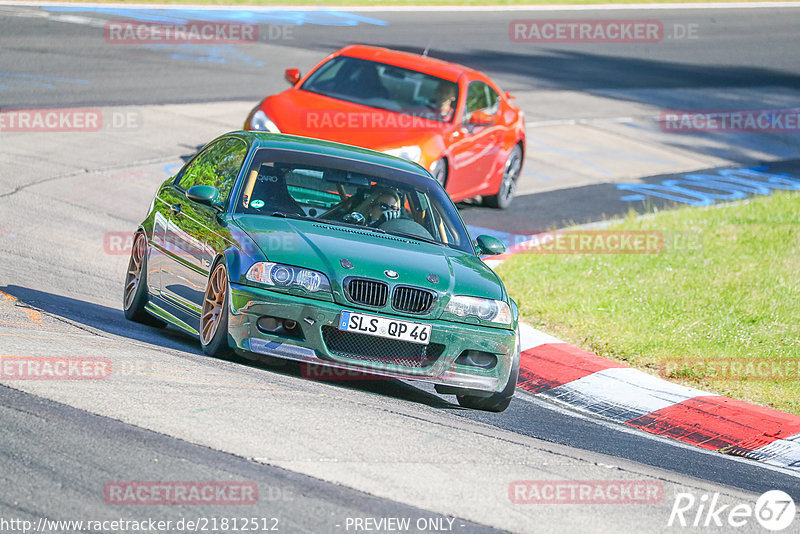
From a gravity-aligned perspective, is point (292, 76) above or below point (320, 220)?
below

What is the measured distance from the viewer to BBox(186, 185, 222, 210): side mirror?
27.3ft

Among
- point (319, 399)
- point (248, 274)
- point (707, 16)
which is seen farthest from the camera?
point (707, 16)

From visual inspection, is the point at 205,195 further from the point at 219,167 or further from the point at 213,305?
the point at 213,305

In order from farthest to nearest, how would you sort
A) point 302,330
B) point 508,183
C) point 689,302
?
point 508,183 → point 689,302 → point 302,330

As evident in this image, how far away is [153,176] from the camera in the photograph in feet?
48.5

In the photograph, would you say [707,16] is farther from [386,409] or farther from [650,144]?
[386,409]

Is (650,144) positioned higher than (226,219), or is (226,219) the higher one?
(226,219)

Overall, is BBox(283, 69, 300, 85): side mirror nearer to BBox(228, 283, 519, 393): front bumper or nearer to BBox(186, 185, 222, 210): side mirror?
BBox(186, 185, 222, 210): side mirror

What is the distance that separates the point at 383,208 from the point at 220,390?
257 centimetres

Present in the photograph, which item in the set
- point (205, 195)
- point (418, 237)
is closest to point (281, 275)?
point (205, 195)

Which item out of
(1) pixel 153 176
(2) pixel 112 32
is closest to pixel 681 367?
(1) pixel 153 176

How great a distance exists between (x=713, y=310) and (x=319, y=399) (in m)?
5.61

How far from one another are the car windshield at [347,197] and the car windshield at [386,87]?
6075mm

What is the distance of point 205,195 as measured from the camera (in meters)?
8.31
